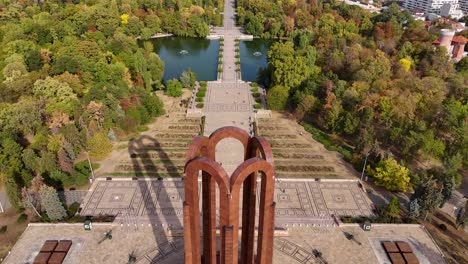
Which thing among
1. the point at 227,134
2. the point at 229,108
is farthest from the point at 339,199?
the point at 229,108

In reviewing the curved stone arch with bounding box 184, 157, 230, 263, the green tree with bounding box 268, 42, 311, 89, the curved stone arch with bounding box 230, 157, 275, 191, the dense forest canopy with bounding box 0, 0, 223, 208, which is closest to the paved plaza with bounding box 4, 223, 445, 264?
the dense forest canopy with bounding box 0, 0, 223, 208

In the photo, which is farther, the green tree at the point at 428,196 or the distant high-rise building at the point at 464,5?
the distant high-rise building at the point at 464,5

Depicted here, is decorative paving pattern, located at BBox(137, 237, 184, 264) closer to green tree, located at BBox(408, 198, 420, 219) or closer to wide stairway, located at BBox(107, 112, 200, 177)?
wide stairway, located at BBox(107, 112, 200, 177)

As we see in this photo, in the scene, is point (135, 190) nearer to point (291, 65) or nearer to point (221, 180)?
point (221, 180)

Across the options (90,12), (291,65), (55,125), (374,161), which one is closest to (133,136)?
(55,125)

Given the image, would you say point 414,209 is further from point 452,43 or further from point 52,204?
point 452,43

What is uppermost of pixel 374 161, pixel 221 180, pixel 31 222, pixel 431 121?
pixel 221 180

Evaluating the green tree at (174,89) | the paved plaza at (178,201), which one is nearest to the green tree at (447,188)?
the paved plaza at (178,201)

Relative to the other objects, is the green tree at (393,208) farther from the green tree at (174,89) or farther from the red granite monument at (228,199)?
the green tree at (174,89)
